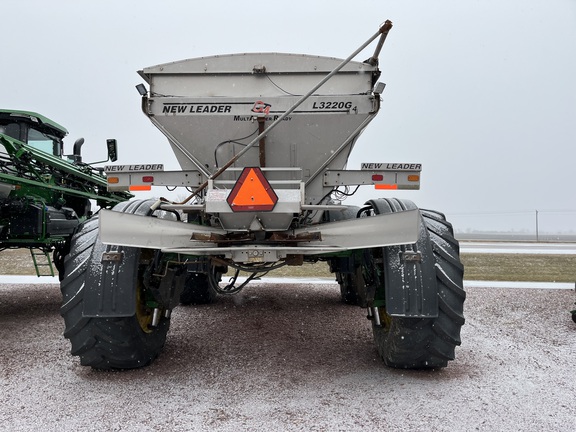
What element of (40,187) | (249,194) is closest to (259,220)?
(249,194)

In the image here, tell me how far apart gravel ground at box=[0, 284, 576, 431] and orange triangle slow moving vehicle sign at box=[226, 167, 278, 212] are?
1222 mm

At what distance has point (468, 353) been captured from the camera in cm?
405

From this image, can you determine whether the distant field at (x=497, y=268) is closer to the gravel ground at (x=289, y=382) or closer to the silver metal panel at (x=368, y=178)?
the gravel ground at (x=289, y=382)

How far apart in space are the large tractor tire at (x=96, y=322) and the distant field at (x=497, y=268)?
21.3ft

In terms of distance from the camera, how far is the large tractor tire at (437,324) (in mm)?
3139

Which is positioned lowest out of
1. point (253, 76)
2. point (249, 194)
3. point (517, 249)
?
point (517, 249)

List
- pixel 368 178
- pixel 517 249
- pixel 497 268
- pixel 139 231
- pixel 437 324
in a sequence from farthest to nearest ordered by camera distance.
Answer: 1. pixel 517 249
2. pixel 497 268
3. pixel 368 178
4. pixel 437 324
5. pixel 139 231

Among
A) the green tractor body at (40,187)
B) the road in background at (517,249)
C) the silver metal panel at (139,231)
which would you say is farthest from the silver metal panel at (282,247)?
the road in background at (517,249)

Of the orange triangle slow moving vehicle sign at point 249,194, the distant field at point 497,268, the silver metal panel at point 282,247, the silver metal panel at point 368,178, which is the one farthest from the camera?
the distant field at point 497,268

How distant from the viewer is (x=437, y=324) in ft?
10.3

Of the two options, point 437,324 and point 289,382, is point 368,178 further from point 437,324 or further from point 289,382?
point 289,382

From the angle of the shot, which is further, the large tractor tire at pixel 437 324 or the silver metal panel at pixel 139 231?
the large tractor tire at pixel 437 324

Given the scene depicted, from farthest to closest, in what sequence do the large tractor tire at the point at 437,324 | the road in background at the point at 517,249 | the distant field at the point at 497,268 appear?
the road in background at the point at 517,249, the distant field at the point at 497,268, the large tractor tire at the point at 437,324

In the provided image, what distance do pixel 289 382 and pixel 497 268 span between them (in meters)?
8.91
